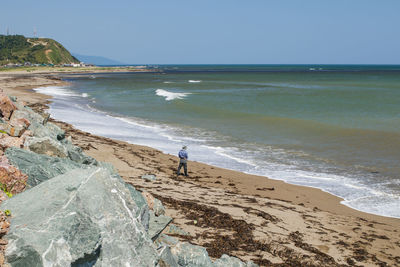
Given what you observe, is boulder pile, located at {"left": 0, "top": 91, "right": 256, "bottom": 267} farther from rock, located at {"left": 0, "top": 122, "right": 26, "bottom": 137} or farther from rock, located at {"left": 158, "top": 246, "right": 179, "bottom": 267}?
rock, located at {"left": 0, "top": 122, "right": 26, "bottom": 137}

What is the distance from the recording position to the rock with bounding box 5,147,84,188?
6723 millimetres

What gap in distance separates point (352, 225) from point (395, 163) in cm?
865

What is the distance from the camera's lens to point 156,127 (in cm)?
2714

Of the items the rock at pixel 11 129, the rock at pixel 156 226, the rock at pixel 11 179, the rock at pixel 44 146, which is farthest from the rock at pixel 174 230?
the rock at pixel 11 129

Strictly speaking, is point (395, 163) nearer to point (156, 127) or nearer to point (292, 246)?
point (292, 246)

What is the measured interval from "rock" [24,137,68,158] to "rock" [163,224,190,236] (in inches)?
133

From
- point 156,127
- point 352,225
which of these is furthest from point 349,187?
point 156,127

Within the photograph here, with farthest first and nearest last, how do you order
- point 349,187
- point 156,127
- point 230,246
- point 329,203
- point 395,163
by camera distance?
point 156,127
point 395,163
point 349,187
point 329,203
point 230,246

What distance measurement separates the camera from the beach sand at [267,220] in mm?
8188

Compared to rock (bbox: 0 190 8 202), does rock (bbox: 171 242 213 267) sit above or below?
below

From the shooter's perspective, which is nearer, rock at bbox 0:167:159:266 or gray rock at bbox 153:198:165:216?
rock at bbox 0:167:159:266

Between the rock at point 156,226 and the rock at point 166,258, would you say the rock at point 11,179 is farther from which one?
the rock at point 166,258

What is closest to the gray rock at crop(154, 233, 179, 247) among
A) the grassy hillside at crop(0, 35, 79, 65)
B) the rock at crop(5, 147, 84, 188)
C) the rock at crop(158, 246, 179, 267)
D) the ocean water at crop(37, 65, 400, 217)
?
the rock at crop(158, 246, 179, 267)

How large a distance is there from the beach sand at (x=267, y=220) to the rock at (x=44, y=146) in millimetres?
3049
